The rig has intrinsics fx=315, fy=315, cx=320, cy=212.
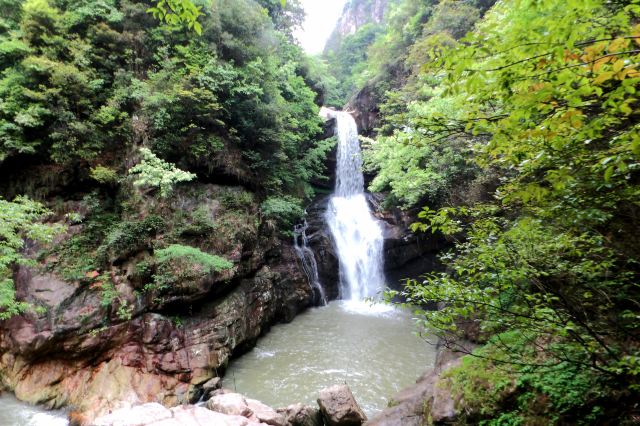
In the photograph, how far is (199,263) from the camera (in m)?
8.35

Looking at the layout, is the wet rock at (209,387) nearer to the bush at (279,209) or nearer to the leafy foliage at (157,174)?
the leafy foliage at (157,174)

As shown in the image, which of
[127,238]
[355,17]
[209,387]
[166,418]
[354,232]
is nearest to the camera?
[166,418]

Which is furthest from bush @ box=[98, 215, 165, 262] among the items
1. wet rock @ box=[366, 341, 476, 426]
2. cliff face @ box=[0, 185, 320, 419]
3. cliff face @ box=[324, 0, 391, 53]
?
cliff face @ box=[324, 0, 391, 53]

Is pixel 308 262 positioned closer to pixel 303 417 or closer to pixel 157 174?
pixel 157 174

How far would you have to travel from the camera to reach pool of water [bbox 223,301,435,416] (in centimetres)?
717

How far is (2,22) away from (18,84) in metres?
2.09

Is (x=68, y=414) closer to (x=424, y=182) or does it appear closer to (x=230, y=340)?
(x=230, y=340)

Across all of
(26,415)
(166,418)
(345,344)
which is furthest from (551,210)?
(26,415)

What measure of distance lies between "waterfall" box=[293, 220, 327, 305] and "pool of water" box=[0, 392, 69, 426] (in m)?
8.55

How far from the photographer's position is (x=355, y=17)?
3947 cm

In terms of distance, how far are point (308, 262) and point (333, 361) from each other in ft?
18.5

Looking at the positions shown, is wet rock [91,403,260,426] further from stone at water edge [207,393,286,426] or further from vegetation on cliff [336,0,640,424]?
vegetation on cliff [336,0,640,424]

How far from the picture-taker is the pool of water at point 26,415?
19.4 ft

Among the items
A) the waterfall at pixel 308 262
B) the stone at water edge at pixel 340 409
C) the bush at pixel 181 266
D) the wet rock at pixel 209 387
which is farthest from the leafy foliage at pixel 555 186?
the waterfall at pixel 308 262
